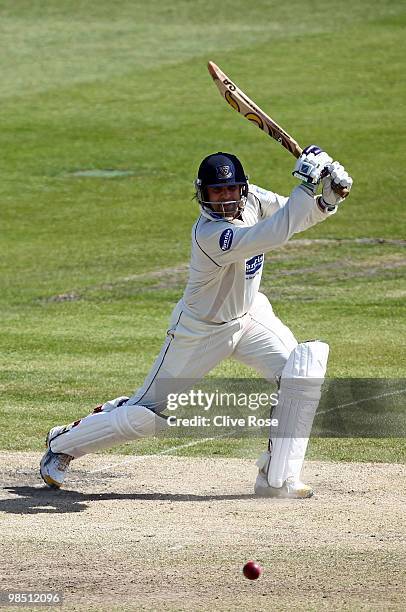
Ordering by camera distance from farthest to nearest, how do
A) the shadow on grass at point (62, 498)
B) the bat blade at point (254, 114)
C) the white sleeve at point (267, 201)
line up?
the bat blade at point (254, 114), the white sleeve at point (267, 201), the shadow on grass at point (62, 498)

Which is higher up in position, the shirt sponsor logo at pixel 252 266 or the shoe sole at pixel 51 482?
the shirt sponsor logo at pixel 252 266

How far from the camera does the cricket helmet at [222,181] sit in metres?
8.11

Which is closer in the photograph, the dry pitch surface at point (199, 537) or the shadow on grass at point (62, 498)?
the dry pitch surface at point (199, 537)

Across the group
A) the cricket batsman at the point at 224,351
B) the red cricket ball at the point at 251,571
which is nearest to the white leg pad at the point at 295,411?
the cricket batsman at the point at 224,351

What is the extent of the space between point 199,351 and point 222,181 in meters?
1.12

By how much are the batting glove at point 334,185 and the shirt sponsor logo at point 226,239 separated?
61cm

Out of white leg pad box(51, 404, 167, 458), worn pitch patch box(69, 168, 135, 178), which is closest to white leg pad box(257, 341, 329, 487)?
white leg pad box(51, 404, 167, 458)

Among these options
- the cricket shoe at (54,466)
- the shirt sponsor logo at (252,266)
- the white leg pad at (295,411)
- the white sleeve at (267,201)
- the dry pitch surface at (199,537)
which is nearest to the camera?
the dry pitch surface at (199,537)

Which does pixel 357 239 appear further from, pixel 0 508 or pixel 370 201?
pixel 0 508

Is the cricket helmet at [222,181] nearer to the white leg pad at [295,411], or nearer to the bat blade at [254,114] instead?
the bat blade at [254,114]

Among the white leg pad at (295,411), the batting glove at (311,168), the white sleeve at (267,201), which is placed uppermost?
the batting glove at (311,168)

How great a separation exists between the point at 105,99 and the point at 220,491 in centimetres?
2483

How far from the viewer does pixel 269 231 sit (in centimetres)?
778

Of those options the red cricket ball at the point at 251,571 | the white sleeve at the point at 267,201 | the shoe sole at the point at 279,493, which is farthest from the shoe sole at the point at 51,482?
the red cricket ball at the point at 251,571
